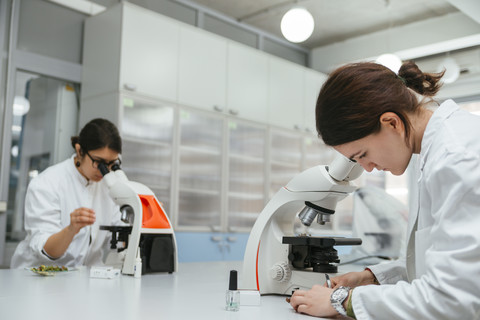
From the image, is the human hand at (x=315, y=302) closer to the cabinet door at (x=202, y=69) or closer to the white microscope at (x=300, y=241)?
the white microscope at (x=300, y=241)

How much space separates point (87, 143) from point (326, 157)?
11.7ft

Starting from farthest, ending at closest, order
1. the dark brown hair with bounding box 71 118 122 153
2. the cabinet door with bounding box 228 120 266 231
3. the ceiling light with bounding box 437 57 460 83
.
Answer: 1. the ceiling light with bounding box 437 57 460 83
2. the cabinet door with bounding box 228 120 266 231
3. the dark brown hair with bounding box 71 118 122 153

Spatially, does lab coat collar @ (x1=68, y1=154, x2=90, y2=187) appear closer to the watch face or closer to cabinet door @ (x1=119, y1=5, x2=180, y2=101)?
cabinet door @ (x1=119, y1=5, x2=180, y2=101)

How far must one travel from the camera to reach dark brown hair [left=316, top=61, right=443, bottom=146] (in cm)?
102

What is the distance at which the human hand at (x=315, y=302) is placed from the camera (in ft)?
3.46

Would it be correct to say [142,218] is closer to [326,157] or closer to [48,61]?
[48,61]

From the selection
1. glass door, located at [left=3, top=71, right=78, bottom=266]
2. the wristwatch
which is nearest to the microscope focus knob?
the wristwatch

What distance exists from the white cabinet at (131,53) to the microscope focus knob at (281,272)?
8.13ft

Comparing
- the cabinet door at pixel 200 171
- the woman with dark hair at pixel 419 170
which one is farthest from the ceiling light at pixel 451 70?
the woman with dark hair at pixel 419 170

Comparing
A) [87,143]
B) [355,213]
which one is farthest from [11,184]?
[355,213]

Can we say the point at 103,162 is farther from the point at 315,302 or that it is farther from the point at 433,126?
the point at 433,126

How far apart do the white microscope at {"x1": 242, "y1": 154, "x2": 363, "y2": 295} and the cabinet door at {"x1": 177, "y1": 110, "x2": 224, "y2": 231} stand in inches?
98.4

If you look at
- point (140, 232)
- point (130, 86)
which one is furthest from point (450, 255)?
point (130, 86)

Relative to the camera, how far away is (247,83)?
4500 mm
